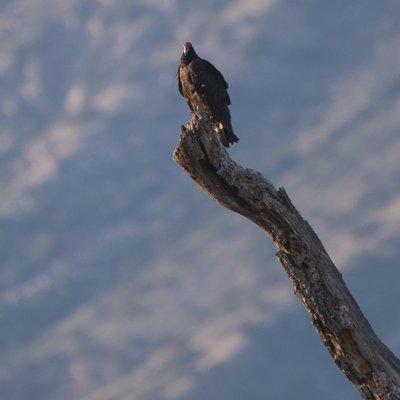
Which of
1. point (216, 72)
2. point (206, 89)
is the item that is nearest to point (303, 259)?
→ point (206, 89)

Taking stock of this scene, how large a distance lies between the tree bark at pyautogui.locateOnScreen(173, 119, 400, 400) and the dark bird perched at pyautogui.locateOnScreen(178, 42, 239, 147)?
16.4 feet

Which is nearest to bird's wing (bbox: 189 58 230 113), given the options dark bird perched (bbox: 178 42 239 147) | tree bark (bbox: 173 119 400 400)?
dark bird perched (bbox: 178 42 239 147)

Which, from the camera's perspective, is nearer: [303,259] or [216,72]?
[303,259]

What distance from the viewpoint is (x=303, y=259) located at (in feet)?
28.3

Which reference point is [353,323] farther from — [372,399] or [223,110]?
[223,110]

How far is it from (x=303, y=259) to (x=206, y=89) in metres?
6.48

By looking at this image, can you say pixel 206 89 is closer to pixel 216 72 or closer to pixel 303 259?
pixel 216 72

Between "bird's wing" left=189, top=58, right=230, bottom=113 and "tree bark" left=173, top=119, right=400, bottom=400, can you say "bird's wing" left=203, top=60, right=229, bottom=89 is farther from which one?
"tree bark" left=173, top=119, right=400, bottom=400

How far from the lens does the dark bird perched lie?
14133 millimetres

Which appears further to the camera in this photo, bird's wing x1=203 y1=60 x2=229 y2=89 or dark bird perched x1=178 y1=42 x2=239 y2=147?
bird's wing x1=203 y1=60 x2=229 y2=89

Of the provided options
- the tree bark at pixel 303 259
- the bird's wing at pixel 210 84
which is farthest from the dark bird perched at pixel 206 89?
the tree bark at pixel 303 259

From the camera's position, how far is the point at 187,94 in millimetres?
14906

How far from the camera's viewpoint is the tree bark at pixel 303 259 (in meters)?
8.45

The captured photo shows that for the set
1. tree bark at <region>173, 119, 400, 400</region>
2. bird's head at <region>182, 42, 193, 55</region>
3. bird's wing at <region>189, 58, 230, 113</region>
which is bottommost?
tree bark at <region>173, 119, 400, 400</region>
